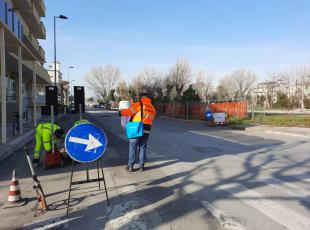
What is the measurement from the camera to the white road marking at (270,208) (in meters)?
4.70

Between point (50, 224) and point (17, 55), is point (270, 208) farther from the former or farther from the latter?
point (17, 55)

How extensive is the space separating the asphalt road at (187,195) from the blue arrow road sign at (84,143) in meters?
0.83

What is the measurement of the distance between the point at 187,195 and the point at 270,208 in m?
1.44

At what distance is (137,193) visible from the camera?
638cm

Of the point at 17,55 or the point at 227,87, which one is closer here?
the point at 17,55

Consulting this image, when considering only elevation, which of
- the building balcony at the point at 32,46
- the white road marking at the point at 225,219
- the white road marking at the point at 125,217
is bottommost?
the white road marking at the point at 125,217

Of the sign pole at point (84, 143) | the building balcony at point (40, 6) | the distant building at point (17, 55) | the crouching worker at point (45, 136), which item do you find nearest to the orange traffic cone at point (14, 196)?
the sign pole at point (84, 143)

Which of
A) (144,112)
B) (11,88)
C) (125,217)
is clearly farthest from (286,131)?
(11,88)

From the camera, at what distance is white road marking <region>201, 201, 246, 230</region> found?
463cm

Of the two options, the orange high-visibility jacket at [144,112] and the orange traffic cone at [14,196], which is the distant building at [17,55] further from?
the orange traffic cone at [14,196]

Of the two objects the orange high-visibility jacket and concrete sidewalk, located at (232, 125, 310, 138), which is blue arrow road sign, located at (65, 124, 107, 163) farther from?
concrete sidewalk, located at (232, 125, 310, 138)

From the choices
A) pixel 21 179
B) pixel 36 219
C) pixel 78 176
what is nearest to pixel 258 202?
pixel 36 219

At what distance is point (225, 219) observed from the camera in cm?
490

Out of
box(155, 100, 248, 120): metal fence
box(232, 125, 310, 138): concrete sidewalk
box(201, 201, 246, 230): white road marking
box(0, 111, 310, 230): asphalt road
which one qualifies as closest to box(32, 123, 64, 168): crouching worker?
box(0, 111, 310, 230): asphalt road
